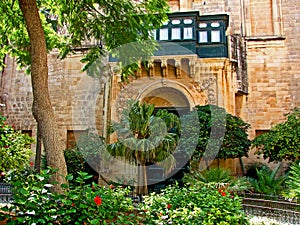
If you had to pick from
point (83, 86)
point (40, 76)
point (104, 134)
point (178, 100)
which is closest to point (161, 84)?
point (178, 100)

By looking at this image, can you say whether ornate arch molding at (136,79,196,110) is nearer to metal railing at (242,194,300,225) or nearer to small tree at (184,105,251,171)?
small tree at (184,105,251,171)

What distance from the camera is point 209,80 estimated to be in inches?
518

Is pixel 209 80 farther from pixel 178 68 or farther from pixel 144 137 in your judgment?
pixel 144 137

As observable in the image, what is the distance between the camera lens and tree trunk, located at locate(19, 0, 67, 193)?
17.4 ft

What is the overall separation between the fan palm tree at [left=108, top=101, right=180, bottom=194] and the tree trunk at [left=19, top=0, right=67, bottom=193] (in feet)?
10.5

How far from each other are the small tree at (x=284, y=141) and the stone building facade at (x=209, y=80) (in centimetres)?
182

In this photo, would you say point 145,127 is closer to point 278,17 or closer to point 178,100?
point 178,100

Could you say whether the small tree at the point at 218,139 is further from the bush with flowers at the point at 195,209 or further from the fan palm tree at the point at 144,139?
the bush with flowers at the point at 195,209

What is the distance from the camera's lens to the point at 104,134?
13.5m

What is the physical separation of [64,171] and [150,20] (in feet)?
15.0

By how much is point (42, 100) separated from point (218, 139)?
24.3 feet

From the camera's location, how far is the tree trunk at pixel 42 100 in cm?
530

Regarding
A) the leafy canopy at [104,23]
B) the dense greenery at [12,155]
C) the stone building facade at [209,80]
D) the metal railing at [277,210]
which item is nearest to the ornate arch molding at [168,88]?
the stone building facade at [209,80]

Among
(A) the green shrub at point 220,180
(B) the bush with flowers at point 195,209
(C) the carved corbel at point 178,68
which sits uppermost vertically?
(C) the carved corbel at point 178,68
